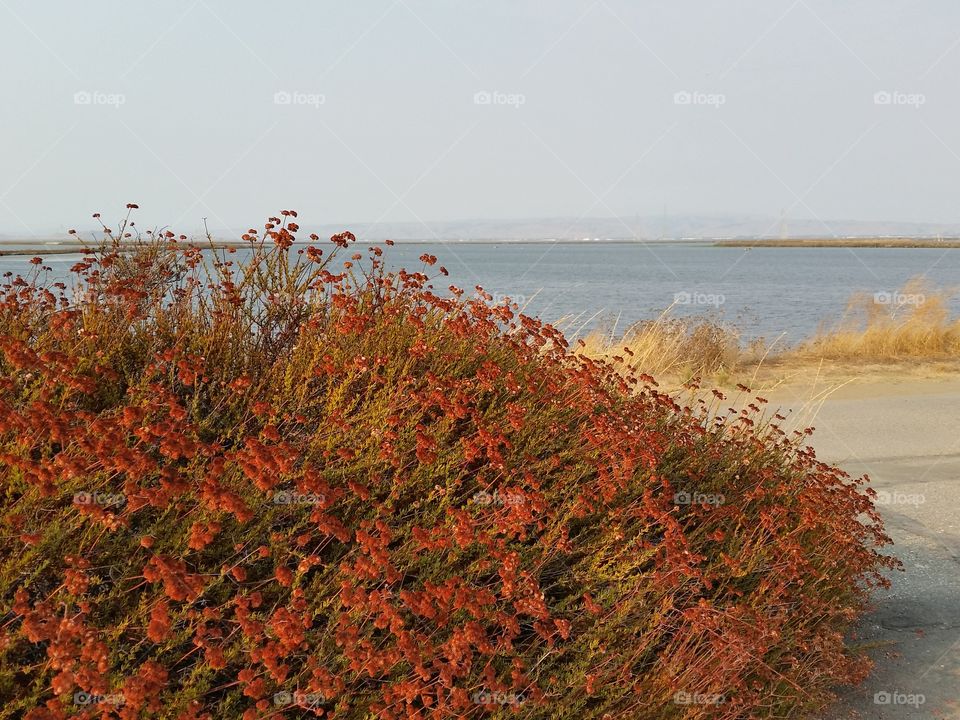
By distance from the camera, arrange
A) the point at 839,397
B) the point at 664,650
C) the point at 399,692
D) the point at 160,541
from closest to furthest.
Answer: the point at 399,692 < the point at 160,541 < the point at 664,650 < the point at 839,397

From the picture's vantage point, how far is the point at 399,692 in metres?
2.27

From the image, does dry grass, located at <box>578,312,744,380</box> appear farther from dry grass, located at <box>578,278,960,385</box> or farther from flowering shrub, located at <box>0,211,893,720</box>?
flowering shrub, located at <box>0,211,893,720</box>

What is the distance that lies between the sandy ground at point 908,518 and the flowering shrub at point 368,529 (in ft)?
1.06

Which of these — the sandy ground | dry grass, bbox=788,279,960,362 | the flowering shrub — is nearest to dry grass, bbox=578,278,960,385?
dry grass, bbox=788,279,960,362

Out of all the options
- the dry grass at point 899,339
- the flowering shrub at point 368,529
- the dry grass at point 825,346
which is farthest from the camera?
the dry grass at point 899,339

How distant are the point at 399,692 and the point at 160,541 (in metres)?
0.88

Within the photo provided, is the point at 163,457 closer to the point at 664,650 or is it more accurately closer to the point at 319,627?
the point at 319,627

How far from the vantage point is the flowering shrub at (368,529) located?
228cm

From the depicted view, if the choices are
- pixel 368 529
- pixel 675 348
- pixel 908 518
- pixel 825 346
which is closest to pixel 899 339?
pixel 825 346

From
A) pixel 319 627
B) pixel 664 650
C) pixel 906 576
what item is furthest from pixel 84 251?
pixel 906 576

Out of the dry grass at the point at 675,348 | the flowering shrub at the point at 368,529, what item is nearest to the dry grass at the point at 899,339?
the dry grass at the point at 675,348

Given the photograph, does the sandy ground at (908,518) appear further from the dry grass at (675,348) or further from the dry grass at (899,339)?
the dry grass at (899,339)

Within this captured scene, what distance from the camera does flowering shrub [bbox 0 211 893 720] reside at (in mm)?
2279

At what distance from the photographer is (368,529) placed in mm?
2758
